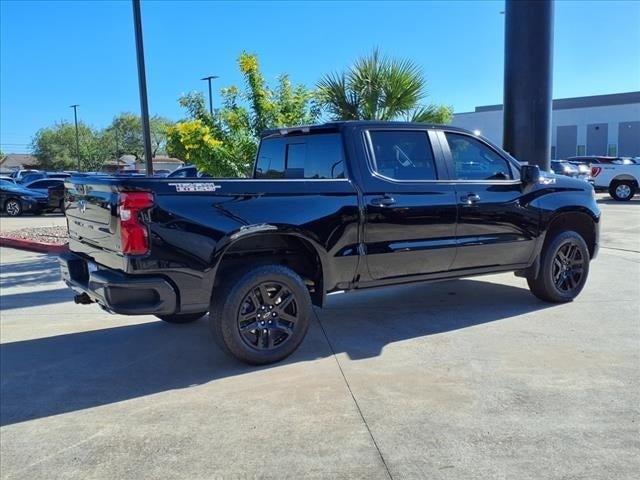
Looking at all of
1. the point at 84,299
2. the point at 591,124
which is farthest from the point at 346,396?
the point at 591,124

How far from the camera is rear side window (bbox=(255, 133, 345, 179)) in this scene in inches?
205

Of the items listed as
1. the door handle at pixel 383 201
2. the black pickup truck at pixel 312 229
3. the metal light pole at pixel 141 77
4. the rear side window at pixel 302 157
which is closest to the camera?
the black pickup truck at pixel 312 229

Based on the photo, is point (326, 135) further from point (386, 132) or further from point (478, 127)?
point (478, 127)

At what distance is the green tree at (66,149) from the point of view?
2908 inches

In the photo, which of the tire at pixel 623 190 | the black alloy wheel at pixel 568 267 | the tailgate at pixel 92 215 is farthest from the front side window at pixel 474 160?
the tire at pixel 623 190

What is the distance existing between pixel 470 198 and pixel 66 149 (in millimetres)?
77323

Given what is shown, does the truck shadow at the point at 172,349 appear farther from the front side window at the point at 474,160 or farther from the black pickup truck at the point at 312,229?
the front side window at the point at 474,160

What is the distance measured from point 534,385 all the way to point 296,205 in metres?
2.20

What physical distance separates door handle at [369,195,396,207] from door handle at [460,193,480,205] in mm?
858

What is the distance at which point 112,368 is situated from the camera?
4844 millimetres

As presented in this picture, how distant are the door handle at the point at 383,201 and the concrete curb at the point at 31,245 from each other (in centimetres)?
786

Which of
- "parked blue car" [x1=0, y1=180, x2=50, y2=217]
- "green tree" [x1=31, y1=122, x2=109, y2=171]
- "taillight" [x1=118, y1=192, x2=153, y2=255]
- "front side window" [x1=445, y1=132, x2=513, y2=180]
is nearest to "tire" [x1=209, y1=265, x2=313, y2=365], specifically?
"taillight" [x1=118, y1=192, x2=153, y2=255]

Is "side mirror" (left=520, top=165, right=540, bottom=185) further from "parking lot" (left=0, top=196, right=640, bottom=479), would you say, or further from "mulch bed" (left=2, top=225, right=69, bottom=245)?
"mulch bed" (left=2, top=225, right=69, bottom=245)

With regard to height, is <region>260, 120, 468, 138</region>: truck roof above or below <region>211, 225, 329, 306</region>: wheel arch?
above
